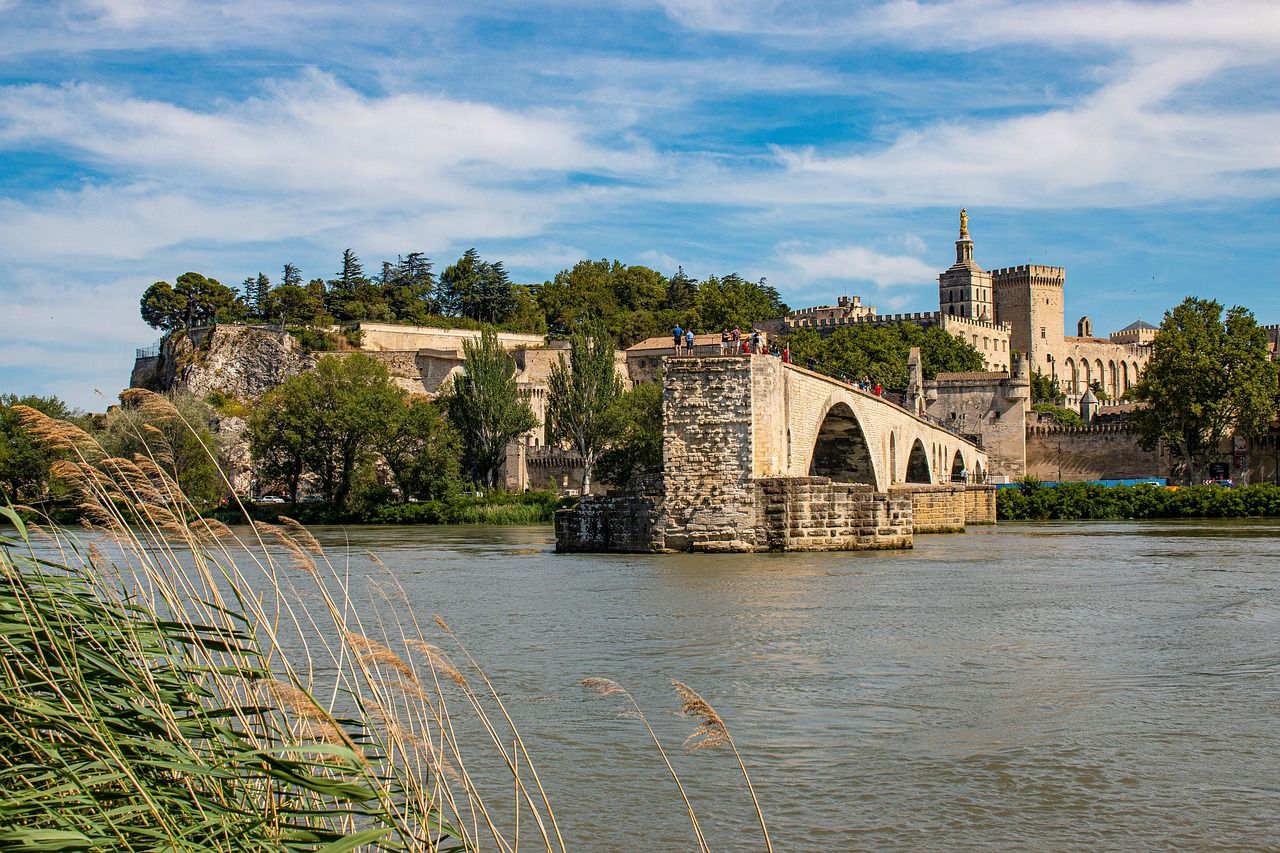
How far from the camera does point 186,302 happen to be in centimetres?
8475

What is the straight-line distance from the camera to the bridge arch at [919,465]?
Result: 4809cm

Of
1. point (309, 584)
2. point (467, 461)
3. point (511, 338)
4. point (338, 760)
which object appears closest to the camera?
point (338, 760)

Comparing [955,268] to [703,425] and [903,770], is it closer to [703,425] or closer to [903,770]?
[703,425]

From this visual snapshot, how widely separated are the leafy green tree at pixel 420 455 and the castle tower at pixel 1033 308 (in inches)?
2717

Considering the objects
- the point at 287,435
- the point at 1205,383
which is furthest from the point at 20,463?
the point at 1205,383

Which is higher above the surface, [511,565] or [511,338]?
[511,338]

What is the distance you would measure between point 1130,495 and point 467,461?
969 inches

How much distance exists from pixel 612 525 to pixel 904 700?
16203 mm

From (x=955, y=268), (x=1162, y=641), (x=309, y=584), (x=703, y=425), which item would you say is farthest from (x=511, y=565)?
(x=955, y=268)

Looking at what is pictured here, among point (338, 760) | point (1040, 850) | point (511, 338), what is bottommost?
point (1040, 850)

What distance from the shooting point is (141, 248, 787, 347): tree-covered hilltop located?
84.4 m

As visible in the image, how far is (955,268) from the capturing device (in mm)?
110000

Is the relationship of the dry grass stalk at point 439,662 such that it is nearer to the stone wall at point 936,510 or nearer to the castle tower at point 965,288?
the stone wall at point 936,510

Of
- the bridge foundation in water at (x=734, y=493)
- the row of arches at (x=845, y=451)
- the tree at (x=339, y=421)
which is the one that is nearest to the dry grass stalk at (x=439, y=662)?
the bridge foundation in water at (x=734, y=493)
